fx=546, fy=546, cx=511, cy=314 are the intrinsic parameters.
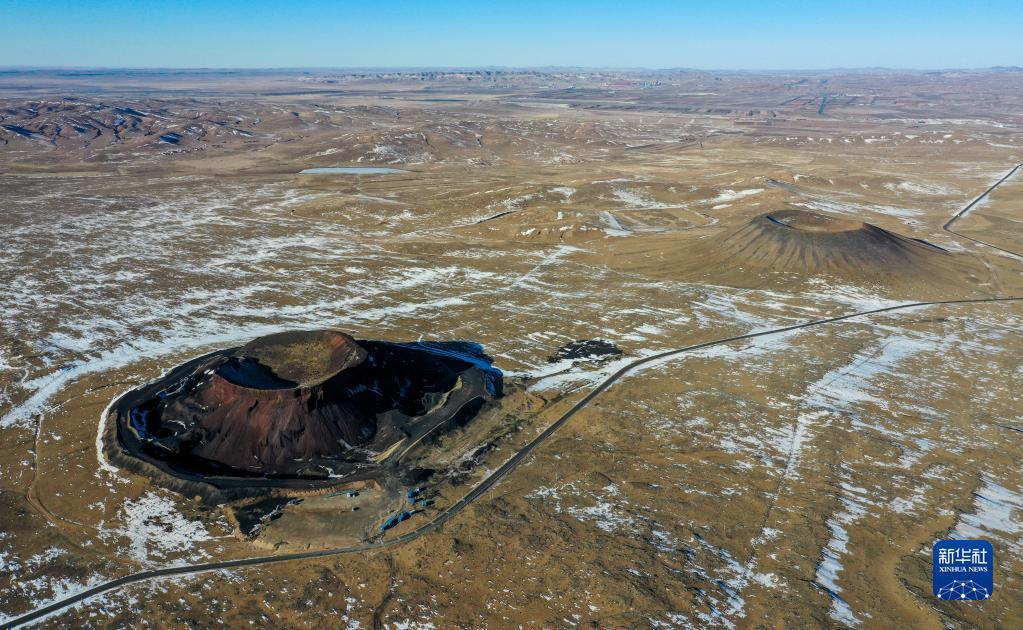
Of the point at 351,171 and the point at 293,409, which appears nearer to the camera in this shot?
the point at 293,409

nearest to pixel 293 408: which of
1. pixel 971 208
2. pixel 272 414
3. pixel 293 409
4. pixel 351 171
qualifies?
pixel 293 409

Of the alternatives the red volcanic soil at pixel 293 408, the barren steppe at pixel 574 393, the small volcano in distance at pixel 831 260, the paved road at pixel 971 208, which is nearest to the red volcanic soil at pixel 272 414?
the red volcanic soil at pixel 293 408

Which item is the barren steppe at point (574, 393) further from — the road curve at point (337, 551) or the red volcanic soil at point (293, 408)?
the red volcanic soil at point (293, 408)

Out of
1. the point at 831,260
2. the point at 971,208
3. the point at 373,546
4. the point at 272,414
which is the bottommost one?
the point at 373,546

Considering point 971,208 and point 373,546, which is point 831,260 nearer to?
point 971,208

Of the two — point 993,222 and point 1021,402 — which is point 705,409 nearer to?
point 1021,402

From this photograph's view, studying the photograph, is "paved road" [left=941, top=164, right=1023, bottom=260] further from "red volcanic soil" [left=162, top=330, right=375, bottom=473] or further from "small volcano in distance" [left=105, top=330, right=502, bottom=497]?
"red volcanic soil" [left=162, top=330, right=375, bottom=473]
